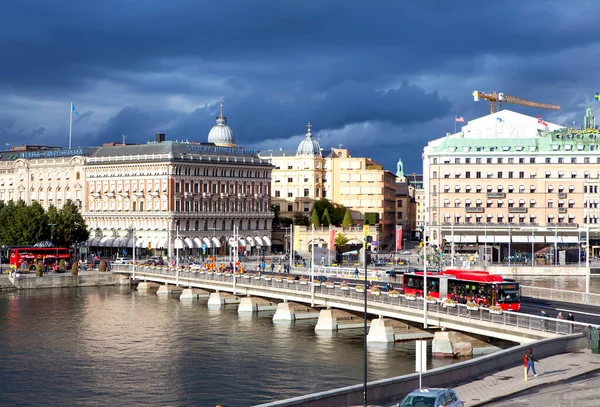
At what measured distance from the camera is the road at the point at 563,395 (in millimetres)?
49875

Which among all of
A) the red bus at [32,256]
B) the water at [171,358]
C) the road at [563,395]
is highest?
the red bus at [32,256]

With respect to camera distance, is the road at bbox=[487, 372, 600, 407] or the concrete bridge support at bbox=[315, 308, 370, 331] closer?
the road at bbox=[487, 372, 600, 407]

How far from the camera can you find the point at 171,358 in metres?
83.5

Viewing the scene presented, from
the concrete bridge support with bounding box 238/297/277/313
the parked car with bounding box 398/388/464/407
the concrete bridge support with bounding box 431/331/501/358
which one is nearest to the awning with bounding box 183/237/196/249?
the concrete bridge support with bounding box 238/297/277/313

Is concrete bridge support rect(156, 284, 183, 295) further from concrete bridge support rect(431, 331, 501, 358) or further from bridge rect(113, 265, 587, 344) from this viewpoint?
concrete bridge support rect(431, 331, 501, 358)

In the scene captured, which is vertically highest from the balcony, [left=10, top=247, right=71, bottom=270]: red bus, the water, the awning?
the balcony

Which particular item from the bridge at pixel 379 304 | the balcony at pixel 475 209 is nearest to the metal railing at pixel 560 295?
the bridge at pixel 379 304

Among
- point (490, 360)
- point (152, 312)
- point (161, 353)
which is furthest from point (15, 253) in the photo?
point (490, 360)

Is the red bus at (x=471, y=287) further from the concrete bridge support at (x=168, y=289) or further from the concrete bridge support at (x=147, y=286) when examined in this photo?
the concrete bridge support at (x=147, y=286)

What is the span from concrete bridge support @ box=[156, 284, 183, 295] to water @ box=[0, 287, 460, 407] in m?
20.9

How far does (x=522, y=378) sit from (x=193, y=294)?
81.4 metres

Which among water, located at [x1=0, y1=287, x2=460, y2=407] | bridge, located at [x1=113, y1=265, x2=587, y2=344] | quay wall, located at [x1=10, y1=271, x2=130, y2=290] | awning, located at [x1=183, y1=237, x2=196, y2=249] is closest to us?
water, located at [x1=0, y1=287, x2=460, y2=407]

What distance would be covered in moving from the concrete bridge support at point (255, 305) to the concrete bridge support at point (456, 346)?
128 feet

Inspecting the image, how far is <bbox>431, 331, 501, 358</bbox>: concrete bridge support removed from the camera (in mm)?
78875
